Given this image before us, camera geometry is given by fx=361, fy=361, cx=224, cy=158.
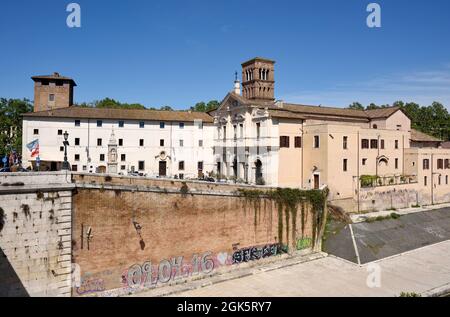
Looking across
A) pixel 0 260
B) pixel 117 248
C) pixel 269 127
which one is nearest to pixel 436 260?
pixel 269 127

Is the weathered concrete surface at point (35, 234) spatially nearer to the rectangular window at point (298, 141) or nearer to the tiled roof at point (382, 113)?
the rectangular window at point (298, 141)

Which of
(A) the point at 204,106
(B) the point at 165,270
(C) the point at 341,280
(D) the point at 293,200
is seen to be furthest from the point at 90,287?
(A) the point at 204,106

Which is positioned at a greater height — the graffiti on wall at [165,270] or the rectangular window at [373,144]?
the rectangular window at [373,144]

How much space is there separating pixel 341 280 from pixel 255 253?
638 centimetres

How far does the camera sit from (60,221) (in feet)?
63.7

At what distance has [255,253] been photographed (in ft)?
90.0

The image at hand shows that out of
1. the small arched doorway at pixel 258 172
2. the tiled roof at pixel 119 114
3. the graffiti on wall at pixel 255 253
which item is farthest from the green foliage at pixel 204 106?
the graffiti on wall at pixel 255 253

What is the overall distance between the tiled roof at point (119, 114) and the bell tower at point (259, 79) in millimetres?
6990

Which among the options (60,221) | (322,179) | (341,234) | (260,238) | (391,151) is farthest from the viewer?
(391,151)

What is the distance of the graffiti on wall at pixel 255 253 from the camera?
87.4 feet

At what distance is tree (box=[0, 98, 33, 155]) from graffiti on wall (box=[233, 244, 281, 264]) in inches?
1518

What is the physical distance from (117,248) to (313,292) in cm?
1245
